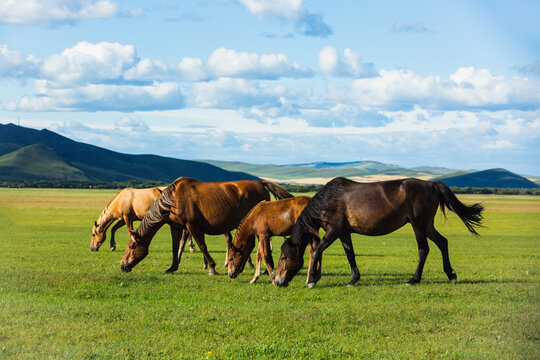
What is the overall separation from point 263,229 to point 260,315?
413cm

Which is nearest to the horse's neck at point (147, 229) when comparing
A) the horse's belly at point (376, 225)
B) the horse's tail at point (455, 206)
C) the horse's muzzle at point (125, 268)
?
the horse's muzzle at point (125, 268)

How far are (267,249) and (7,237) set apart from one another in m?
21.7

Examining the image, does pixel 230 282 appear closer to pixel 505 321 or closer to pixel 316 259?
pixel 316 259

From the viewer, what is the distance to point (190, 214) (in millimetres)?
16359

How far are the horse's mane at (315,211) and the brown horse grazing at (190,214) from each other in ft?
10.0

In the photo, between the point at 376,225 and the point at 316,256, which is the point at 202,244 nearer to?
the point at 316,256

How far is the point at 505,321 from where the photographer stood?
1061 cm

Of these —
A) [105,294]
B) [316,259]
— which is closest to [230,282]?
[316,259]

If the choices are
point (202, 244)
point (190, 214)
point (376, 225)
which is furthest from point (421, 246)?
point (190, 214)

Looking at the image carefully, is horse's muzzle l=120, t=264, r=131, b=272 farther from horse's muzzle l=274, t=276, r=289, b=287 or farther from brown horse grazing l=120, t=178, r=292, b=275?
horse's muzzle l=274, t=276, r=289, b=287

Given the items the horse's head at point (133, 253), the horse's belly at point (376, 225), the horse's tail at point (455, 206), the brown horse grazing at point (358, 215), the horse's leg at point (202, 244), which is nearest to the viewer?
the brown horse grazing at point (358, 215)

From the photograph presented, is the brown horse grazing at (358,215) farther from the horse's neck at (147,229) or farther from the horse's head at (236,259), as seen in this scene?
the horse's neck at (147,229)

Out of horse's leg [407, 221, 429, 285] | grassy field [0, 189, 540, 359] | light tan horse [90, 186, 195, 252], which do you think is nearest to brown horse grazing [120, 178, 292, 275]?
grassy field [0, 189, 540, 359]

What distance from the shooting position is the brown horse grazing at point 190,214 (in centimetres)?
1638
